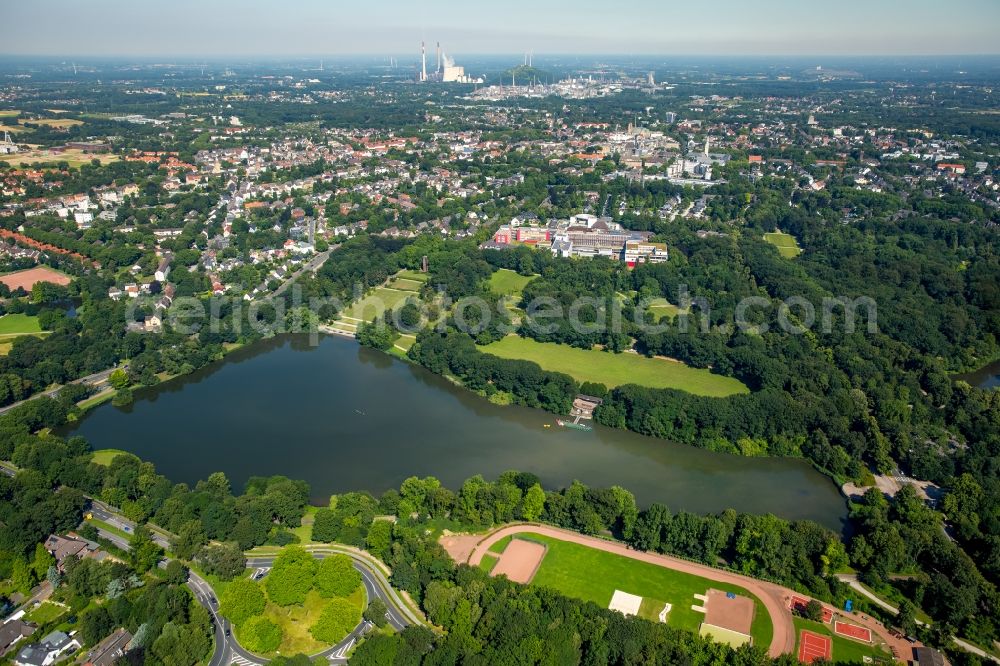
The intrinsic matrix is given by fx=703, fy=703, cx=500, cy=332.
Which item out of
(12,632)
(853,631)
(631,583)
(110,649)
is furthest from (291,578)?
(853,631)

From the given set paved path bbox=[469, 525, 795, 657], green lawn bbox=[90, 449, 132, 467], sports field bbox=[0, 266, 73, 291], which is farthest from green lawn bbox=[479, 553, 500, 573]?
sports field bbox=[0, 266, 73, 291]

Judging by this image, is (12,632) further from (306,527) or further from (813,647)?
(813,647)

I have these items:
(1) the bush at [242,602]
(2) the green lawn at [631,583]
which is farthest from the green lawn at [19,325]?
(2) the green lawn at [631,583]

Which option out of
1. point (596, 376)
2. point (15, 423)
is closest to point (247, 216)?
point (15, 423)

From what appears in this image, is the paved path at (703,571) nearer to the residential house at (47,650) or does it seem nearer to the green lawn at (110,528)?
the residential house at (47,650)

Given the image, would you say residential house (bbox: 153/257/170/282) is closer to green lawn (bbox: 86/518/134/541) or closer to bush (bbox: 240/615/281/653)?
green lawn (bbox: 86/518/134/541)
